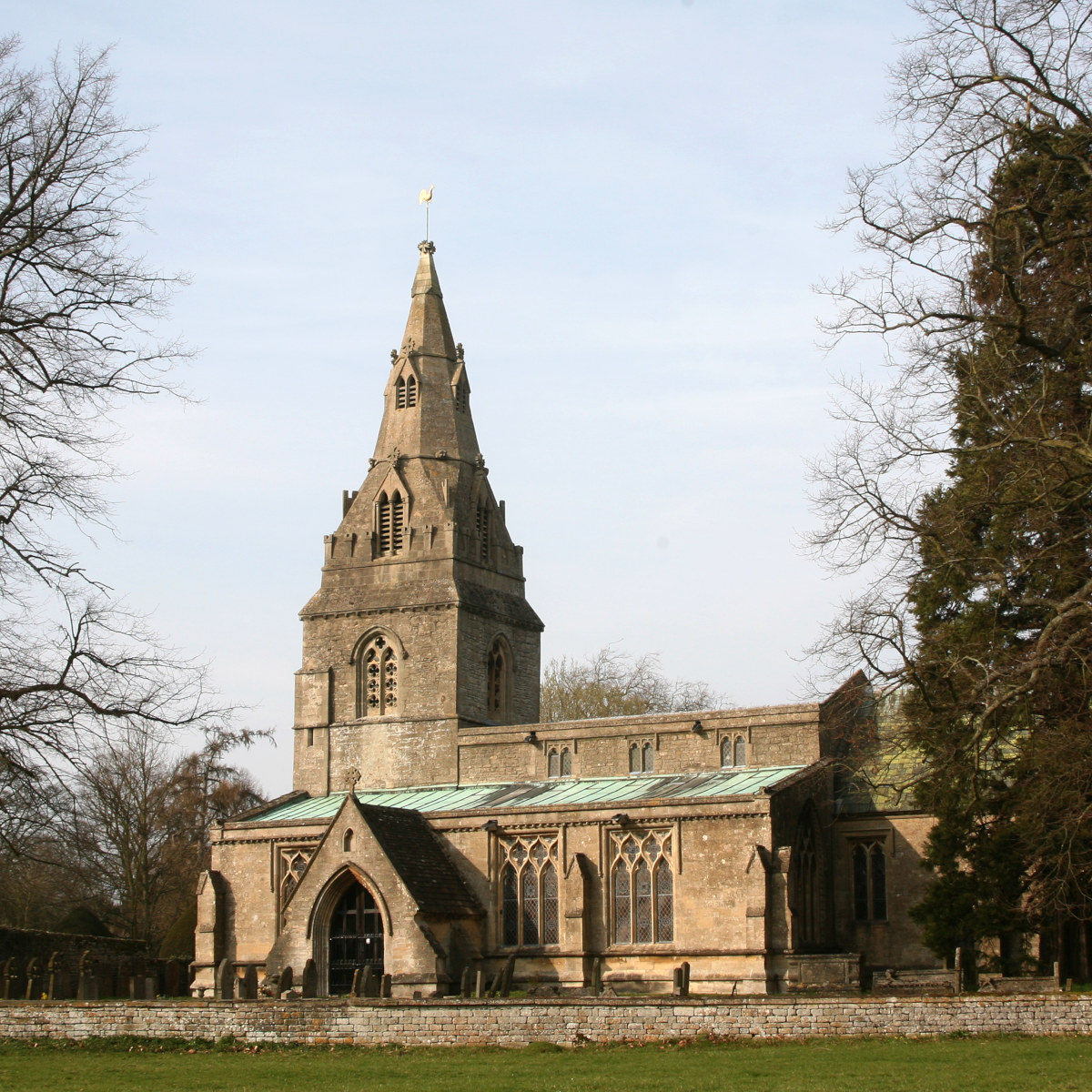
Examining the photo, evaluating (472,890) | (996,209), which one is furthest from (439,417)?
(996,209)

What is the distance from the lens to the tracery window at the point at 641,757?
41938mm

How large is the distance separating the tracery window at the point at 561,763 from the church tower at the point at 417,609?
10.1ft

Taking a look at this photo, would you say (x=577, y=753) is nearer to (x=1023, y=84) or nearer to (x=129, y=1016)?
(x=129, y=1016)

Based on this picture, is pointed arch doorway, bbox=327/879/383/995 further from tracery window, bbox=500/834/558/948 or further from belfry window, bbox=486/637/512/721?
belfry window, bbox=486/637/512/721

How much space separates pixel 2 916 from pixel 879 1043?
4433 cm

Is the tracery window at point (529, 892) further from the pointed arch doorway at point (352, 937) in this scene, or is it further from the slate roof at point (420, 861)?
the pointed arch doorway at point (352, 937)

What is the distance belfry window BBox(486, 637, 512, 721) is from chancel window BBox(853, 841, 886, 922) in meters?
12.6

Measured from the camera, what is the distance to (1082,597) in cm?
2111

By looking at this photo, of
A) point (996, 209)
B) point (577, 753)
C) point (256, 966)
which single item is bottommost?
point (256, 966)

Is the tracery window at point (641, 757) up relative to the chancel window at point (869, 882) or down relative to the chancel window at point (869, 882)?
up

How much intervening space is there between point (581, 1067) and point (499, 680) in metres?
28.0

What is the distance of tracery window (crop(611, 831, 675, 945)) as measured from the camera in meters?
36.2

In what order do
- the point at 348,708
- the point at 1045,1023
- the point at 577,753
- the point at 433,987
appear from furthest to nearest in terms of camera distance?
the point at 348,708
the point at 577,753
the point at 433,987
the point at 1045,1023

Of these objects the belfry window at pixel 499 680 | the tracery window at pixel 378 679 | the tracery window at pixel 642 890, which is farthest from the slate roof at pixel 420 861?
the belfry window at pixel 499 680
